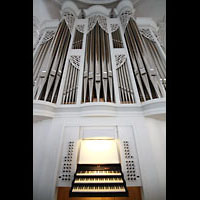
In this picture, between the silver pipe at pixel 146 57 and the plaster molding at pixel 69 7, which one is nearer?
the silver pipe at pixel 146 57

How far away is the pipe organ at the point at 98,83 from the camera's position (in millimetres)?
1842

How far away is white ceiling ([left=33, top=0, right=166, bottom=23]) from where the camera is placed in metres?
3.93

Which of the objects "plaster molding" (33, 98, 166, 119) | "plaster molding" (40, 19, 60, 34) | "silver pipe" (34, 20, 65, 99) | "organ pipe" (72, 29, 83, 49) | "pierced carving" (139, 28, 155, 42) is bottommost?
"plaster molding" (33, 98, 166, 119)

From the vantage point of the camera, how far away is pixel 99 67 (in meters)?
2.81

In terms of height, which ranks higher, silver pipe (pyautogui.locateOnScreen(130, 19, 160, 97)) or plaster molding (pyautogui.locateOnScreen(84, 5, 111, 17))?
plaster molding (pyautogui.locateOnScreen(84, 5, 111, 17))

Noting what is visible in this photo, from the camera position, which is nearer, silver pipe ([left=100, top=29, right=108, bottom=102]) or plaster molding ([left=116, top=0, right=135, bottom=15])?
silver pipe ([left=100, top=29, right=108, bottom=102])

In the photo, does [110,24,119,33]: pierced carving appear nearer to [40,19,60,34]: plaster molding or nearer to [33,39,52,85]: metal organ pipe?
[40,19,60,34]: plaster molding

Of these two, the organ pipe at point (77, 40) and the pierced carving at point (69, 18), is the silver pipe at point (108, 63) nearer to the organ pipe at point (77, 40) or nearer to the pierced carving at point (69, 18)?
the organ pipe at point (77, 40)

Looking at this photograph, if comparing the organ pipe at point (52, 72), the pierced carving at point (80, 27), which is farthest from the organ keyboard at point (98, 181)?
the pierced carving at point (80, 27)

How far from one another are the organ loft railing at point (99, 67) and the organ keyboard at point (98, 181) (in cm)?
Answer: 139

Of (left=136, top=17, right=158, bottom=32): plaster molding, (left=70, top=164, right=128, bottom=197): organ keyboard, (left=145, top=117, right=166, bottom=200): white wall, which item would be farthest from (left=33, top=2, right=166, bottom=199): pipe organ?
(left=145, top=117, right=166, bottom=200): white wall

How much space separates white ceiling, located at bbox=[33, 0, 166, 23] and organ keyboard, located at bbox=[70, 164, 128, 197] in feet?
18.2
